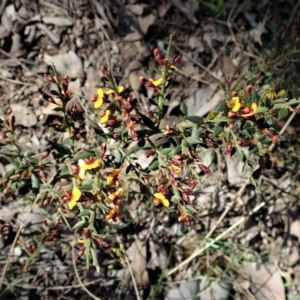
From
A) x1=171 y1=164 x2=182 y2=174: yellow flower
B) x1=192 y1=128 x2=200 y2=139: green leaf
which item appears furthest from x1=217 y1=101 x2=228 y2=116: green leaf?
x1=171 y1=164 x2=182 y2=174: yellow flower

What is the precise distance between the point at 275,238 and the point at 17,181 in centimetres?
199

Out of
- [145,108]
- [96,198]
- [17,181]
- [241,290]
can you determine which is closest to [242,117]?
[96,198]

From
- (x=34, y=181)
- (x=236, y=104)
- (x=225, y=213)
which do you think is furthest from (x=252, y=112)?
(x=225, y=213)

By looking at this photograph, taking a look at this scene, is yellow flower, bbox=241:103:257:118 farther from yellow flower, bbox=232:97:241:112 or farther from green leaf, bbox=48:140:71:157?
green leaf, bbox=48:140:71:157

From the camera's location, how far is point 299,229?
3.69 m

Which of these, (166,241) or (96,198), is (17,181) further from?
(166,241)

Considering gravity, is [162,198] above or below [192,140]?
below

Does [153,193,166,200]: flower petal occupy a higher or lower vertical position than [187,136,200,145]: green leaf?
lower

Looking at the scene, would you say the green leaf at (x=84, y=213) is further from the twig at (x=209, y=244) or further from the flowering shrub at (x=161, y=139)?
the twig at (x=209, y=244)

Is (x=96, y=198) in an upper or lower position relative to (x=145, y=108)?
upper

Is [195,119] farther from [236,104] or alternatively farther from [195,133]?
[236,104]

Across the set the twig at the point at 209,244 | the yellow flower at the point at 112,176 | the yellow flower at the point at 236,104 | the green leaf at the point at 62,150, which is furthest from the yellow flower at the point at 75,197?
the twig at the point at 209,244

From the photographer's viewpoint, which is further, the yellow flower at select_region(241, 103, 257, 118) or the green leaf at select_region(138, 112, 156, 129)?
the green leaf at select_region(138, 112, 156, 129)

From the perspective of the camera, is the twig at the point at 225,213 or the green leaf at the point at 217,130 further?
the twig at the point at 225,213
